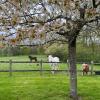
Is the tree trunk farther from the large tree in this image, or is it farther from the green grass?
the large tree

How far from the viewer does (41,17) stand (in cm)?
1130

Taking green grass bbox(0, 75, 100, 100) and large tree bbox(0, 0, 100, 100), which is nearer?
large tree bbox(0, 0, 100, 100)

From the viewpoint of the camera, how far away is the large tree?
35.9 ft

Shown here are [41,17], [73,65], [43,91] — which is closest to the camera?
[41,17]

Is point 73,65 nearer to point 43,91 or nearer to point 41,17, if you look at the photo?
point 43,91

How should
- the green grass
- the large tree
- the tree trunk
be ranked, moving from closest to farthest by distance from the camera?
the large tree < the tree trunk < the green grass

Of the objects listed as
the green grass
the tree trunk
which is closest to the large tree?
the tree trunk

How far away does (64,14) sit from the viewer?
11133 millimetres

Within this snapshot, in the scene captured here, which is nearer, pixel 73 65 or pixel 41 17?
pixel 41 17

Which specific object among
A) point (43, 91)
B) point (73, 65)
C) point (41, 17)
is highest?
point (41, 17)

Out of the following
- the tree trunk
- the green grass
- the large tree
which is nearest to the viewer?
the large tree

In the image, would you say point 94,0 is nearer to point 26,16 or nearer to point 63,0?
point 63,0

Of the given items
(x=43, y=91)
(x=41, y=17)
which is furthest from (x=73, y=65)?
(x=41, y=17)

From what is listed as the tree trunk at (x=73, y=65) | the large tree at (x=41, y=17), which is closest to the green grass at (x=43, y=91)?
the tree trunk at (x=73, y=65)
